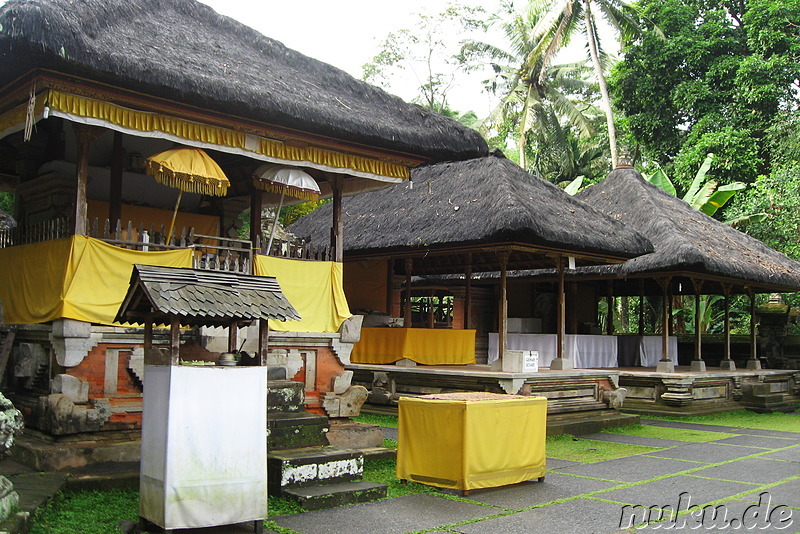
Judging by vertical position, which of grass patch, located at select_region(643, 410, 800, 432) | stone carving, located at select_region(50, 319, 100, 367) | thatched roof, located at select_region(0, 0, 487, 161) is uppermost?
thatched roof, located at select_region(0, 0, 487, 161)

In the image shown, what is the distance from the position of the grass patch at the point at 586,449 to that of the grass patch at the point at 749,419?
402 centimetres

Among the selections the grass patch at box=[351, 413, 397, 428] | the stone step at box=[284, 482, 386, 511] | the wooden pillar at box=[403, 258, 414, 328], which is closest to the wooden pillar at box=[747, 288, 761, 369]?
the wooden pillar at box=[403, 258, 414, 328]

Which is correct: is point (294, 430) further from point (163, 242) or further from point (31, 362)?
point (31, 362)

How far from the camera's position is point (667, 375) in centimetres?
1578

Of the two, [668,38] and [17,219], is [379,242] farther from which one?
[668,38]

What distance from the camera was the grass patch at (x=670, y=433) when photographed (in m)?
12.3

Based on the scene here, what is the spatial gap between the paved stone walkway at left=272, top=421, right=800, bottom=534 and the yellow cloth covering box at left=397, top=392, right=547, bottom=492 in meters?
0.19

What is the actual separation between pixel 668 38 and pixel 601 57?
2.48m

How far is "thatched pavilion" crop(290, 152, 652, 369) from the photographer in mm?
12812

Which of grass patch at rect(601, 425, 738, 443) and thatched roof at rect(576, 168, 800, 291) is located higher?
thatched roof at rect(576, 168, 800, 291)

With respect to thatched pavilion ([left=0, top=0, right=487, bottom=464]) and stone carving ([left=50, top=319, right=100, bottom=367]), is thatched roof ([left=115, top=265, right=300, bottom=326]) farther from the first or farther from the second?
thatched pavilion ([left=0, top=0, right=487, bottom=464])

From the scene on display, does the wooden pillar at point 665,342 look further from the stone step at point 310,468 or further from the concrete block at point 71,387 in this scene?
the concrete block at point 71,387

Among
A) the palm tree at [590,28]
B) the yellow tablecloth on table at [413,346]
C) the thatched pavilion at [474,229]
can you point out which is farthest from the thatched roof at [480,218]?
the palm tree at [590,28]

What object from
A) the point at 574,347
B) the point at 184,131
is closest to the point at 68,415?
the point at 184,131
